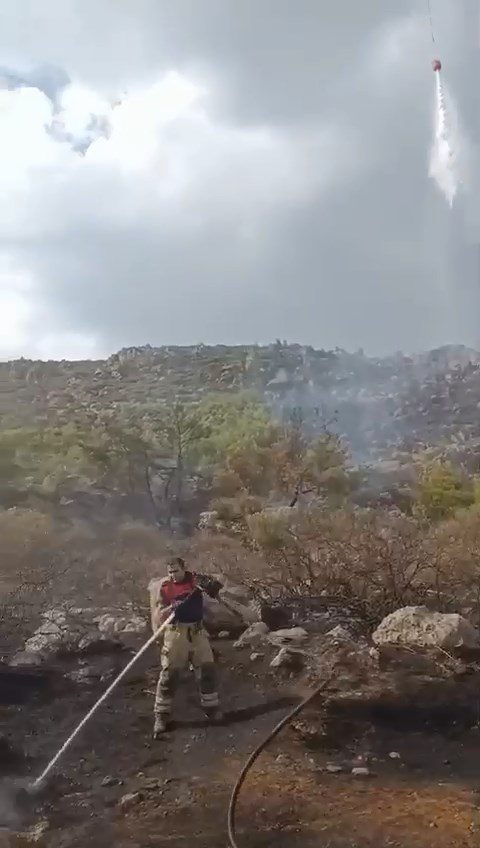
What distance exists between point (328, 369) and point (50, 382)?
264 inches

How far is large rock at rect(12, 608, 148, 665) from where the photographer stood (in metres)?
6.34

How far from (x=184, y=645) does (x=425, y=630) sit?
2122 millimetres

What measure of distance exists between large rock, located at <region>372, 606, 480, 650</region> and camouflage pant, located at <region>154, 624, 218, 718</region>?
174 centimetres

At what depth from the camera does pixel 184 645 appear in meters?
5.26

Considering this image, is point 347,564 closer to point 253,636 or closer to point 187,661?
point 253,636

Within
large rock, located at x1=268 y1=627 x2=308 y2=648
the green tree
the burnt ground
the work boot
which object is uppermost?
the green tree

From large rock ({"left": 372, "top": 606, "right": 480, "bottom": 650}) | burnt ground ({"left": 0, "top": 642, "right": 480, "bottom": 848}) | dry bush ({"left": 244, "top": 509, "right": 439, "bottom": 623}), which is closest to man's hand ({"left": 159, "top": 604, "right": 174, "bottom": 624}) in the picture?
burnt ground ({"left": 0, "top": 642, "right": 480, "bottom": 848})

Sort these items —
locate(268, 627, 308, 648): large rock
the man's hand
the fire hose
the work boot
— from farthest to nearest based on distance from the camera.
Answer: locate(268, 627, 308, 648): large rock < the man's hand < the work boot < the fire hose

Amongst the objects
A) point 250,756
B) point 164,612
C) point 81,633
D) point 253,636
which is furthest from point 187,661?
point 81,633

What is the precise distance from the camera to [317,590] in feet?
24.1

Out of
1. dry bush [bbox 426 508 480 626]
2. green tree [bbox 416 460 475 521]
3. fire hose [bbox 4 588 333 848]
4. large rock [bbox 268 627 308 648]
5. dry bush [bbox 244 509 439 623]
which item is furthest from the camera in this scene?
green tree [bbox 416 460 475 521]

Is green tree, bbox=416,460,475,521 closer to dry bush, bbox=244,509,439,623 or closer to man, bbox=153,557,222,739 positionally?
dry bush, bbox=244,509,439,623

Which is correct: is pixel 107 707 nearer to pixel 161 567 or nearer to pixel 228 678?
pixel 228 678

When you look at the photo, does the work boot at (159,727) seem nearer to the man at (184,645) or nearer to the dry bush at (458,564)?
the man at (184,645)
